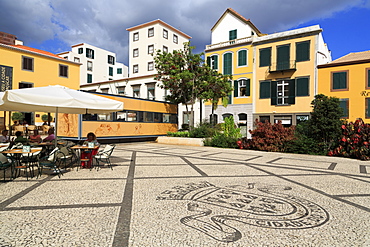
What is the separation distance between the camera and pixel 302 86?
22.3 metres

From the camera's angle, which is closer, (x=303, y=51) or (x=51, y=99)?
(x=51, y=99)

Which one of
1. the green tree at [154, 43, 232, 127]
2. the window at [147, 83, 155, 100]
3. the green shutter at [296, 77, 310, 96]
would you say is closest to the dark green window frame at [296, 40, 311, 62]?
the green shutter at [296, 77, 310, 96]

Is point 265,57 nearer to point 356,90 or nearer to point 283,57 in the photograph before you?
point 283,57

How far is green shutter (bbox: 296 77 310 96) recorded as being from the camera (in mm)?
22094

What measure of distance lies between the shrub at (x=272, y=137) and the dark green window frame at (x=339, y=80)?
1052 cm

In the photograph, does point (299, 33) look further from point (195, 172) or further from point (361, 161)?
point (195, 172)

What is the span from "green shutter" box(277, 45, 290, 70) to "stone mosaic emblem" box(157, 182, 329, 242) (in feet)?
65.4

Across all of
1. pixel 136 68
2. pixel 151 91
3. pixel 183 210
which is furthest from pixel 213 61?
pixel 183 210

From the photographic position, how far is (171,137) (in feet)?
61.3

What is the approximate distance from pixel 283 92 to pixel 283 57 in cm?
336

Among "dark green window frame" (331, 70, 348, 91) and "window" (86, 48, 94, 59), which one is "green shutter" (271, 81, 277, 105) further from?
"window" (86, 48, 94, 59)

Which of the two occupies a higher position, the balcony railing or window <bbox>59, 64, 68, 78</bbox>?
the balcony railing

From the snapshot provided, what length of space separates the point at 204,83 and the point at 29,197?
53.0 feet

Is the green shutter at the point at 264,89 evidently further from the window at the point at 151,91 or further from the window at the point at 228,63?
the window at the point at 151,91
